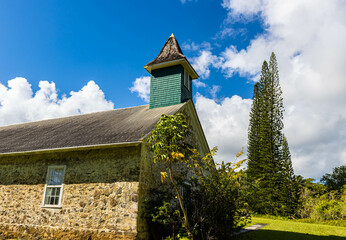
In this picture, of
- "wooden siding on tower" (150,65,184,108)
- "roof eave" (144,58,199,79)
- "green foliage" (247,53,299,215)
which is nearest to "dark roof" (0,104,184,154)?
"wooden siding on tower" (150,65,184,108)

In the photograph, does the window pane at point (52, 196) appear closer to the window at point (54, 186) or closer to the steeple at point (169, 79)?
the window at point (54, 186)

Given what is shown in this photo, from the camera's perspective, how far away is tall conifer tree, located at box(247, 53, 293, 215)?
2489cm

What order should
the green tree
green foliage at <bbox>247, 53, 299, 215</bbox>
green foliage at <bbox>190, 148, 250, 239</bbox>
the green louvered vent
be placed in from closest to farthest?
the green tree < green foliage at <bbox>190, 148, 250, 239</bbox> < the green louvered vent < green foliage at <bbox>247, 53, 299, 215</bbox>

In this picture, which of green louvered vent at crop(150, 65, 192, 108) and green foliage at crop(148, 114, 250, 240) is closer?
green foliage at crop(148, 114, 250, 240)

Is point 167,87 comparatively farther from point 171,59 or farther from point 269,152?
point 269,152

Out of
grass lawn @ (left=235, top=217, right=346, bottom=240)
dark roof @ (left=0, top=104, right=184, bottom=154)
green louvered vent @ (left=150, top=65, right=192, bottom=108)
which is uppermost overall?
green louvered vent @ (left=150, top=65, right=192, bottom=108)

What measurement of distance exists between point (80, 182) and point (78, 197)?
0.53 meters

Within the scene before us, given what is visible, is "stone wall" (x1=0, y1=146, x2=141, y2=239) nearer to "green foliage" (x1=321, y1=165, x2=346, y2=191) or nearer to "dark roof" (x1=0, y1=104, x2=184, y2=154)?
"dark roof" (x1=0, y1=104, x2=184, y2=154)

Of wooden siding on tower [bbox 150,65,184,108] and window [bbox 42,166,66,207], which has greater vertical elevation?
wooden siding on tower [bbox 150,65,184,108]

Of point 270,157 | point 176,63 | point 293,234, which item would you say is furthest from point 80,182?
point 270,157

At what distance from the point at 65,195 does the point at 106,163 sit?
204 centimetres

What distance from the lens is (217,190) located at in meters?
8.30

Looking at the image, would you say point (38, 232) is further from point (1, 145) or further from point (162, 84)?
point (162, 84)

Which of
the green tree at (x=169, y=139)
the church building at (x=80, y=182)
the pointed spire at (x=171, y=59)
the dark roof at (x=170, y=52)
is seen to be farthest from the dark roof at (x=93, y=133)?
the dark roof at (x=170, y=52)
